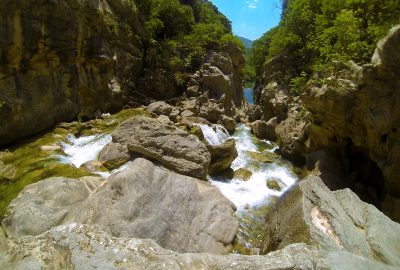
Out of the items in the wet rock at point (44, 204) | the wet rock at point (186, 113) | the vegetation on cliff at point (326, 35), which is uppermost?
the vegetation on cliff at point (326, 35)

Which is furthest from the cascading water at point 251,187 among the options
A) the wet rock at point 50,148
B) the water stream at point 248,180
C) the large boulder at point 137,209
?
the wet rock at point 50,148

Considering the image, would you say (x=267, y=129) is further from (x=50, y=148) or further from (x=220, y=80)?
(x=50, y=148)

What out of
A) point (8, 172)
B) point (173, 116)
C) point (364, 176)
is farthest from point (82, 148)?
point (364, 176)

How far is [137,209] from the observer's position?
925cm

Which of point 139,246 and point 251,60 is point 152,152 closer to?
point 139,246

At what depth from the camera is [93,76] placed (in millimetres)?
23625

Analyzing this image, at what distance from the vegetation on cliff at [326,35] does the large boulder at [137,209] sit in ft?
34.5

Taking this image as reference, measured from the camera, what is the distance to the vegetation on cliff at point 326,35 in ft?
57.1

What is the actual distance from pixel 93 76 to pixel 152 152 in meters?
11.5

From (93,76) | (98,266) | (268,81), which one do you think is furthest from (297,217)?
(268,81)

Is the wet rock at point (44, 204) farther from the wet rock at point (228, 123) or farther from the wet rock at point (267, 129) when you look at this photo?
the wet rock at point (267, 129)

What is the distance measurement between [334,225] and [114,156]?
1062 cm

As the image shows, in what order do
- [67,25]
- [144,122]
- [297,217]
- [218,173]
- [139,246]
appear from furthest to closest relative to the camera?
1. [67,25]
2. [218,173]
3. [144,122]
4. [297,217]
5. [139,246]

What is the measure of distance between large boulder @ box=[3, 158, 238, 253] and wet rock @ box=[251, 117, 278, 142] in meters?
16.2
